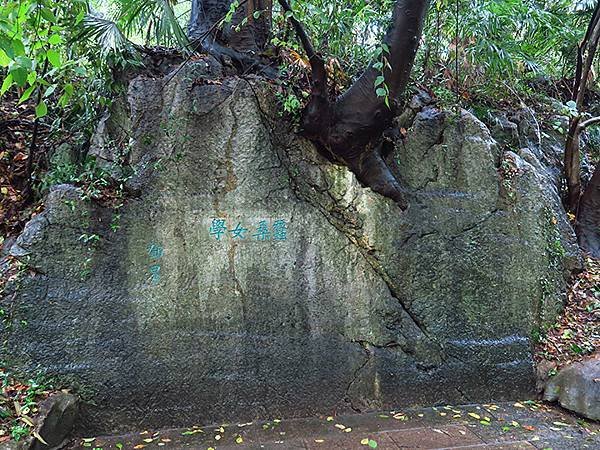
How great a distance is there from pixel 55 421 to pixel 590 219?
5.91 m

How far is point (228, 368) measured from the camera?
12.4 ft

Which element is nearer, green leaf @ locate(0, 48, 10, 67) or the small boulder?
green leaf @ locate(0, 48, 10, 67)

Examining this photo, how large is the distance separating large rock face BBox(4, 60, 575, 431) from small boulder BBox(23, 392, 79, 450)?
0.15 metres

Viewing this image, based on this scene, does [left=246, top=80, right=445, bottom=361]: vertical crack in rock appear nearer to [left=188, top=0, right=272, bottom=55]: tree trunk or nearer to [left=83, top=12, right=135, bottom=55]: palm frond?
[left=188, top=0, right=272, bottom=55]: tree trunk

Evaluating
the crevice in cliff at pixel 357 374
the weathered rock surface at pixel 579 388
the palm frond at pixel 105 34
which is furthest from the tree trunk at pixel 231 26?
the weathered rock surface at pixel 579 388

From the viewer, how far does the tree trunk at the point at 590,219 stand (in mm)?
5492

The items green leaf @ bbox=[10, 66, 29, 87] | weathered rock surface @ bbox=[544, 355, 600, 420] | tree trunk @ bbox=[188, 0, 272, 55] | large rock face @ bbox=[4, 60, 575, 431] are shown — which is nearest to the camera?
green leaf @ bbox=[10, 66, 29, 87]

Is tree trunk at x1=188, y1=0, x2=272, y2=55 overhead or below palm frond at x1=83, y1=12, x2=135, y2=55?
overhead

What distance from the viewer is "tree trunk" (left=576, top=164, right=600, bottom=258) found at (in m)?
5.49

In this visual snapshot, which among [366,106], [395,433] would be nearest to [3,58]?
[366,106]

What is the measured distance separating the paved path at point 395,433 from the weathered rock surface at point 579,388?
10 cm

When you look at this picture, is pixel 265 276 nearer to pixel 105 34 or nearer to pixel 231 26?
pixel 105 34

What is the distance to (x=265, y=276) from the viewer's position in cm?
388

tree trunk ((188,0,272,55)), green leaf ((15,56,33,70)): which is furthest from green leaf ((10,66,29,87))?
tree trunk ((188,0,272,55))
